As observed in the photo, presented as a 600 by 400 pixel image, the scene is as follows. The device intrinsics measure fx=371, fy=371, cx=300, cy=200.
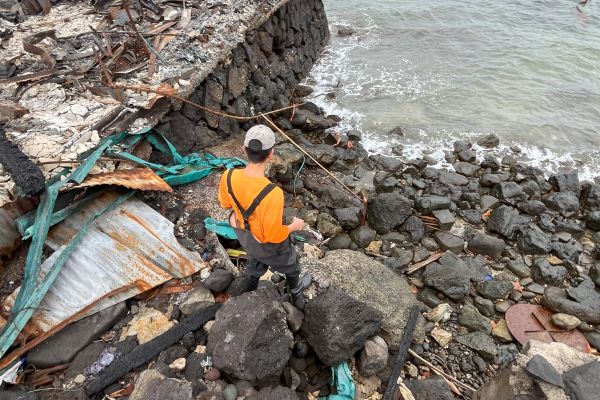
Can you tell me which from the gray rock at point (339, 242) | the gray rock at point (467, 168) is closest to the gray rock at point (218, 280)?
the gray rock at point (339, 242)

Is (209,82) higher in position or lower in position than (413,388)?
higher

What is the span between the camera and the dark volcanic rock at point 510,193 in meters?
8.01

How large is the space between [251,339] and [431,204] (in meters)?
5.30

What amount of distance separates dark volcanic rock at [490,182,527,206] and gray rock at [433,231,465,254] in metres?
1.99

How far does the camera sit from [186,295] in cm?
A: 441

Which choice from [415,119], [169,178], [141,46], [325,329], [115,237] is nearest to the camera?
[325,329]

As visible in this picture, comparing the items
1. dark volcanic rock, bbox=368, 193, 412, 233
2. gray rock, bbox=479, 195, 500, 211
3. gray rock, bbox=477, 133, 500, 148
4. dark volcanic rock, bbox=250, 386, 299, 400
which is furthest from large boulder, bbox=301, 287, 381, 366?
gray rock, bbox=477, 133, 500, 148

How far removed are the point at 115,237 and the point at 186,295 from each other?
1160 millimetres

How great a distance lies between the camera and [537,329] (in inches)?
218

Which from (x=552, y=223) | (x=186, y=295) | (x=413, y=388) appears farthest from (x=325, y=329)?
(x=552, y=223)

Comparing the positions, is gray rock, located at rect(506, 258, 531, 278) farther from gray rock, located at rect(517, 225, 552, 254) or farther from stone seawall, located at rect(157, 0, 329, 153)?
stone seawall, located at rect(157, 0, 329, 153)

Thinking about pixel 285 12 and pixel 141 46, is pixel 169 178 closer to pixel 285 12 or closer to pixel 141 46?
pixel 141 46

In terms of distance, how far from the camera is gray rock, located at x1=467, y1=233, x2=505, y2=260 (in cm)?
675

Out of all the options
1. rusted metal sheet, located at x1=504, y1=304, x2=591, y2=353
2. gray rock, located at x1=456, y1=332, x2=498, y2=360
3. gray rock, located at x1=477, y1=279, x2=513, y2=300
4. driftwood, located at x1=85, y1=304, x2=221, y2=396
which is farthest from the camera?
gray rock, located at x1=477, y1=279, x2=513, y2=300
